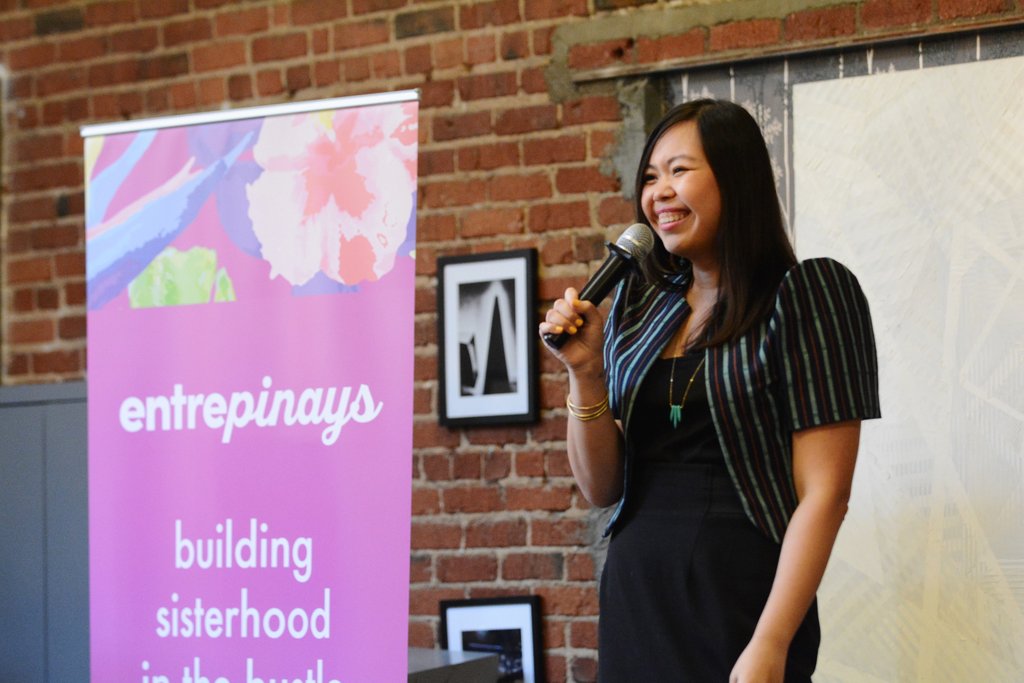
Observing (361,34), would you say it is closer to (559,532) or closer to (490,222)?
(490,222)

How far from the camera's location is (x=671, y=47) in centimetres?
291

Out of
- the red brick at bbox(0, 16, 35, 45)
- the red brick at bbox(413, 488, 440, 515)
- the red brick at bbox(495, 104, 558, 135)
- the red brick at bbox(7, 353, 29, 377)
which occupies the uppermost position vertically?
the red brick at bbox(0, 16, 35, 45)

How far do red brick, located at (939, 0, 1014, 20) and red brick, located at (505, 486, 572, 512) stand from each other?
4.63 ft

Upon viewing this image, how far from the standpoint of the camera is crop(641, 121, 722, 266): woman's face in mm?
1657

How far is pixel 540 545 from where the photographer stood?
2.99 metres

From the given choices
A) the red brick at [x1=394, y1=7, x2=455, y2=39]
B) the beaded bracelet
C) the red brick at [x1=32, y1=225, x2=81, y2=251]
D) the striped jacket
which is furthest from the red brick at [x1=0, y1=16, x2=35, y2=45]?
the striped jacket

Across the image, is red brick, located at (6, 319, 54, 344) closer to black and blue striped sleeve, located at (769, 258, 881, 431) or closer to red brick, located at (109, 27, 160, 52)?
red brick, located at (109, 27, 160, 52)

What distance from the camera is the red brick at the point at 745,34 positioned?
2.82 metres

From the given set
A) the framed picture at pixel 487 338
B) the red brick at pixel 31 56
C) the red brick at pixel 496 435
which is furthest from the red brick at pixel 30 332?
the red brick at pixel 496 435

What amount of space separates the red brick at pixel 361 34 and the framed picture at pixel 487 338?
2.16 feet

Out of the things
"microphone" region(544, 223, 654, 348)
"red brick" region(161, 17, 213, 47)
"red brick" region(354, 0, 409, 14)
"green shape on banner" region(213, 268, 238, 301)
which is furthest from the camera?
"red brick" region(161, 17, 213, 47)

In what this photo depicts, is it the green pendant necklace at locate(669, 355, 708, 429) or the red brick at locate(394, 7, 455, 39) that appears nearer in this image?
the green pendant necklace at locate(669, 355, 708, 429)

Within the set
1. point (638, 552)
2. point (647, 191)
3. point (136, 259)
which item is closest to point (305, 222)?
point (136, 259)

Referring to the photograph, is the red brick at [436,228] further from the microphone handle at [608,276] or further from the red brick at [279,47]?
the microphone handle at [608,276]
